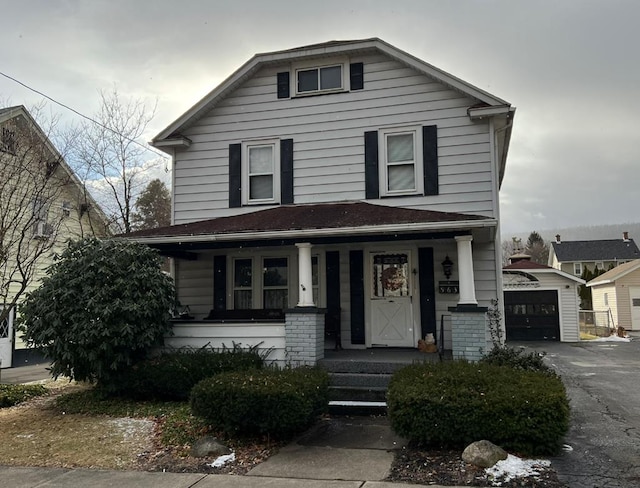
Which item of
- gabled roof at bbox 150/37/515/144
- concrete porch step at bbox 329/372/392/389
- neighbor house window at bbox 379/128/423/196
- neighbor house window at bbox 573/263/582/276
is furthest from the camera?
neighbor house window at bbox 573/263/582/276

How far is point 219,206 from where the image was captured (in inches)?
478

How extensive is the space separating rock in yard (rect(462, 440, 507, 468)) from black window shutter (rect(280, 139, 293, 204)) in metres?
7.31

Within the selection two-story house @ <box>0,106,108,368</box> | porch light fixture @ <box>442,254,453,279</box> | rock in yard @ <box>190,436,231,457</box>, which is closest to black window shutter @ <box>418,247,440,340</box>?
porch light fixture @ <box>442,254,453,279</box>

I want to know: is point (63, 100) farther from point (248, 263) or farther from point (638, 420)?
point (638, 420)

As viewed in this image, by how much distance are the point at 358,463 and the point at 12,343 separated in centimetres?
1406

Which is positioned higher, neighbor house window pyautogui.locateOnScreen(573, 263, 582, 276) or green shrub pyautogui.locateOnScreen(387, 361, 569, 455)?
neighbor house window pyautogui.locateOnScreen(573, 263, 582, 276)

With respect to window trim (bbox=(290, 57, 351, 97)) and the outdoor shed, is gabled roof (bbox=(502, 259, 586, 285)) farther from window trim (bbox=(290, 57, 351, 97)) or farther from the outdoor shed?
window trim (bbox=(290, 57, 351, 97))

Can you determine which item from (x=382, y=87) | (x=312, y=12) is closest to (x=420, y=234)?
(x=382, y=87)

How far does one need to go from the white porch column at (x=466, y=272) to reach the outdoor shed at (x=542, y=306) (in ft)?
48.5

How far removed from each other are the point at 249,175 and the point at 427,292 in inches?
189

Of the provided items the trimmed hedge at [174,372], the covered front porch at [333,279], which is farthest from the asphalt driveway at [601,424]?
the trimmed hedge at [174,372]

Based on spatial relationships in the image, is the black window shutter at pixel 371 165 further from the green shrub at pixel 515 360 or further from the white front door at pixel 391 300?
the green shrub at pixel 515 360

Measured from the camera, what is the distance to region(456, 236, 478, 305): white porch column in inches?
354

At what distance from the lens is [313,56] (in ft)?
38.6
